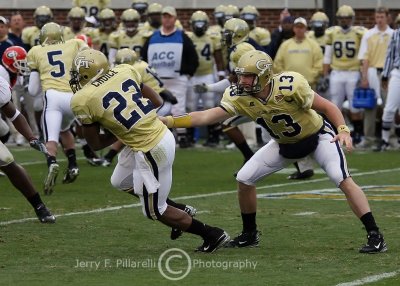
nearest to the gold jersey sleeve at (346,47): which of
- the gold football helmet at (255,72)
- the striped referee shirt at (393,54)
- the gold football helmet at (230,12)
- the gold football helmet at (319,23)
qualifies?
the gold football helmet at (319,23)

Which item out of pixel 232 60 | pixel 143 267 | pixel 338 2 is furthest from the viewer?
pixel 338 2

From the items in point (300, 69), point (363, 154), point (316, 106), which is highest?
point (316, 106)

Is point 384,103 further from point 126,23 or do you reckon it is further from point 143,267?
point 143,267

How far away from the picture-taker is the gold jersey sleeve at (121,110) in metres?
7.55

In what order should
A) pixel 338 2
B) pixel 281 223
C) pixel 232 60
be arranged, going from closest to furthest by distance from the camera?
1. pixel 281 223
2. pixel 232 60
3. pixel 338 2

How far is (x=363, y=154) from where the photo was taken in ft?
51.0

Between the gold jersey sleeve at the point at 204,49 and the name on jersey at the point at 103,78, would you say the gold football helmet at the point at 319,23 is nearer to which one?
the gold jersey sleeve at the point at 204,49

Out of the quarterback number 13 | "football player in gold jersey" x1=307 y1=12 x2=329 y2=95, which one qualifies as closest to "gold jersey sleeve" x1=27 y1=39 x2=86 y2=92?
the quarterback number 13

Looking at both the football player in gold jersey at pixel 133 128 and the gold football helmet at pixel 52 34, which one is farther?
the gold football helmet at pixel 52 34

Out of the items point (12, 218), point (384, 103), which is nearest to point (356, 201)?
point (12, 218)

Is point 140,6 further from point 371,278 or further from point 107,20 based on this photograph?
point 371,278

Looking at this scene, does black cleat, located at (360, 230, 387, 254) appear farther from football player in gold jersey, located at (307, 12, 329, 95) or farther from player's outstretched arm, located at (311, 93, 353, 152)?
football player in gold jersey, located at (307, 12, 329, 95)

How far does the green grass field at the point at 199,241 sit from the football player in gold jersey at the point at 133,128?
30 cm

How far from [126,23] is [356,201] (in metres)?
9.68
